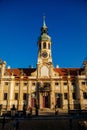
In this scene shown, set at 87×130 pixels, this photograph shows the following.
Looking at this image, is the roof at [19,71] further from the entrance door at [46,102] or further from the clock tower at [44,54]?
the entrance door at [46,102]

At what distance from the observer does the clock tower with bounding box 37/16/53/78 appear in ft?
187

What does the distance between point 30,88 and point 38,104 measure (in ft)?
16.0

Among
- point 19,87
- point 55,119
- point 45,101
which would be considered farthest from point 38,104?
point 55,119

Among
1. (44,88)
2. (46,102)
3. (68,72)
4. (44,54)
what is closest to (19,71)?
(44,54)

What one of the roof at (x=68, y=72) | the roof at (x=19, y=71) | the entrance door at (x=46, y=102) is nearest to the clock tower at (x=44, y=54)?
the roof at (x=68, y=72)

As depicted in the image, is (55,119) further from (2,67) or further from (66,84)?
(2,67)

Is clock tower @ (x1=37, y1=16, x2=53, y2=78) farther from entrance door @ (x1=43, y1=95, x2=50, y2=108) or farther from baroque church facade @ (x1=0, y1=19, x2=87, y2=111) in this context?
entrance door @ (x1=43, y1=95, x2=50, y2=108)

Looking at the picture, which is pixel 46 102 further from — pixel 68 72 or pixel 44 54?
pixel 44 54

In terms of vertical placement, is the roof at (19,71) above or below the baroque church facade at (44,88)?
above

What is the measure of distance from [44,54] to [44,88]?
35.7 ft

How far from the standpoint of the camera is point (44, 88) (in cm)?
5378

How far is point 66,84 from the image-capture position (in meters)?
55.5

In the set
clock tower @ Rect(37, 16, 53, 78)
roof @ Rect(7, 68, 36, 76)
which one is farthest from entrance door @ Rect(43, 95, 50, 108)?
roof @ Rect(7, 68, 36, 76)

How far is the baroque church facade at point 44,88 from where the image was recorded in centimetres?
5281
